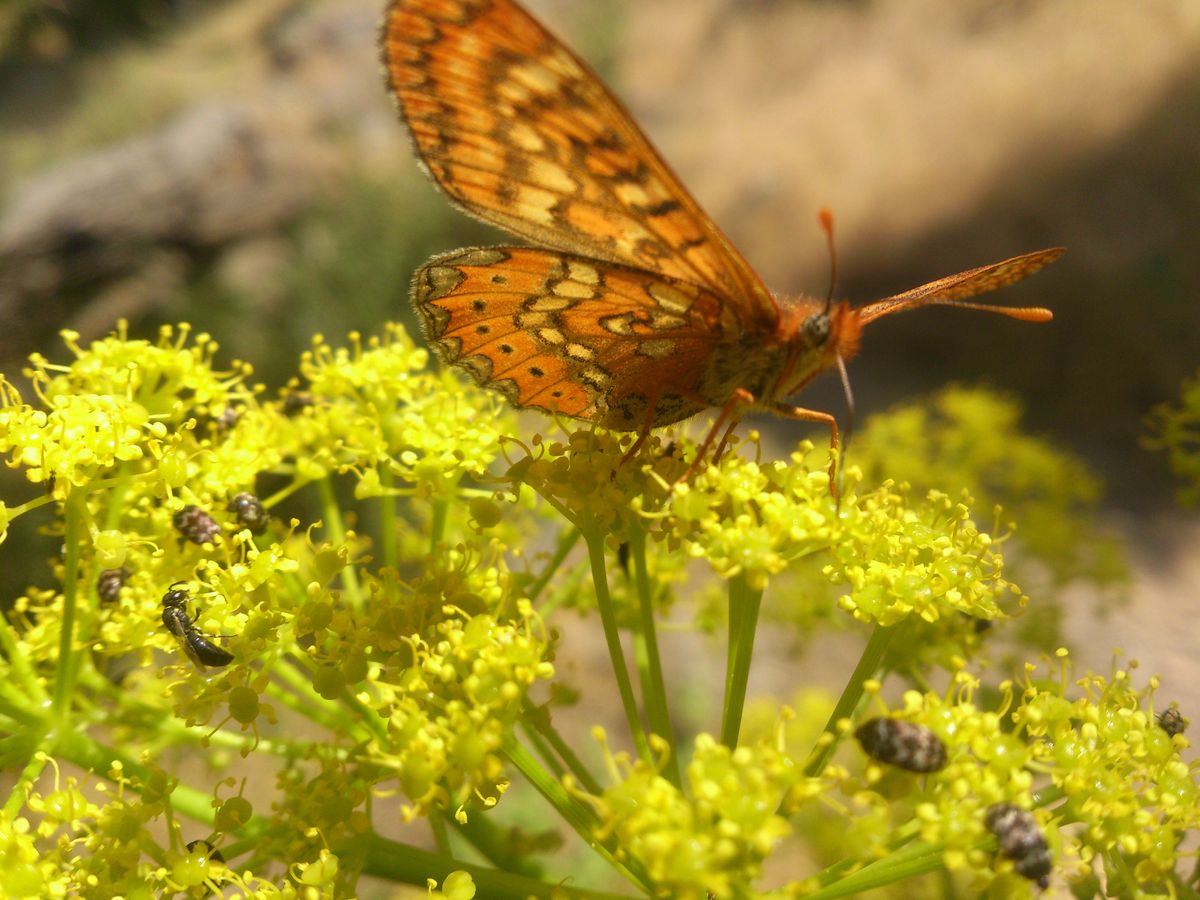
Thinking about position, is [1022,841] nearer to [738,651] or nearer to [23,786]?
[738,651]

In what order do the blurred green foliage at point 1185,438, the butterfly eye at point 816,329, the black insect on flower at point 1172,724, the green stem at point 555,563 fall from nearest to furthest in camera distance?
1. the black insect on flower at point 1172,724
2. the butterfly eye at point 816,329
3. the green stem at point 555,563
4. the blurred green foliage at point 1185,438

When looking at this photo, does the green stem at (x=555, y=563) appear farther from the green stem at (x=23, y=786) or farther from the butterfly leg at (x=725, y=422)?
the green stem at (x=23, y=786)

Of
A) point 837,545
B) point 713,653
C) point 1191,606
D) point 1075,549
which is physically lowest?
point 713,653

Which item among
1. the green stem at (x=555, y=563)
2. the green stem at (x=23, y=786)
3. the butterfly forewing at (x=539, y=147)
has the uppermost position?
the butterfly forewing at (x=539, y=147)

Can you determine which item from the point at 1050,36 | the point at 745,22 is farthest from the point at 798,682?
the point at 745,22

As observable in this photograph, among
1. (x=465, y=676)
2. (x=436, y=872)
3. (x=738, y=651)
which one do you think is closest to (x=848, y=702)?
(x=738, y=651)

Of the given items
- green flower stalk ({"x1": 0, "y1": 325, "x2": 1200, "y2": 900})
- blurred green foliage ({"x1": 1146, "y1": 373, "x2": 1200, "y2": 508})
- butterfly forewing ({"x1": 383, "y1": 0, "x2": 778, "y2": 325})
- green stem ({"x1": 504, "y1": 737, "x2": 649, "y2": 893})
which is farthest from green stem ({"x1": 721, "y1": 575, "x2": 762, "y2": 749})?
blurred green foliage ({"x1": 1146, "y1": 373, "x2": 1200, "y2": 508})

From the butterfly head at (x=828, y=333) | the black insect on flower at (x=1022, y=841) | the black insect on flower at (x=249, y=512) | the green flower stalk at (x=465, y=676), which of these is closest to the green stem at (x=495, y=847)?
the green flower stalk at (x=465, y=676)

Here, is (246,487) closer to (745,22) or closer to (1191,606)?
(1191,606)
